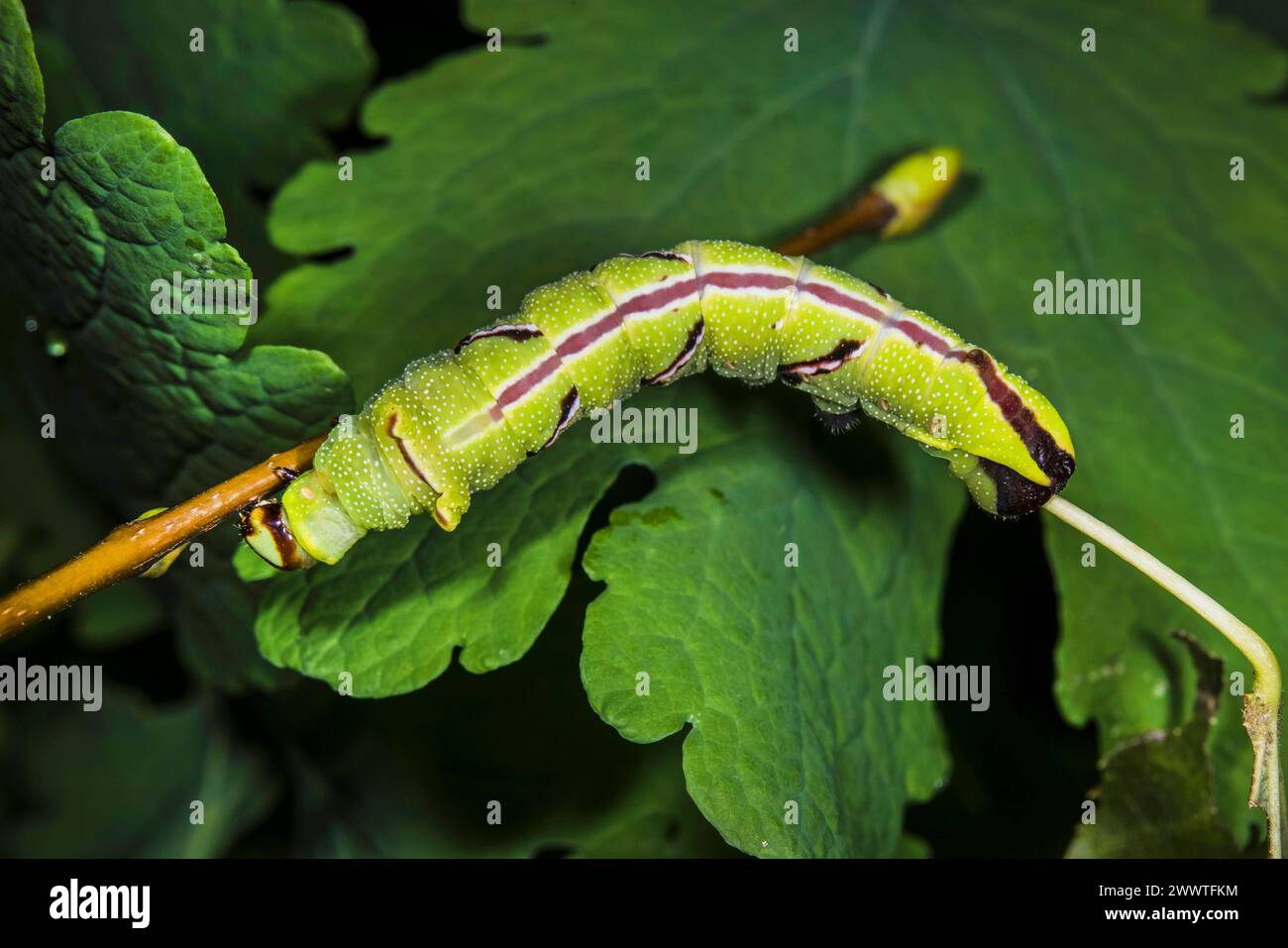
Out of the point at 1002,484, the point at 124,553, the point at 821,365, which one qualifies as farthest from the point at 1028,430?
the point at 124,553

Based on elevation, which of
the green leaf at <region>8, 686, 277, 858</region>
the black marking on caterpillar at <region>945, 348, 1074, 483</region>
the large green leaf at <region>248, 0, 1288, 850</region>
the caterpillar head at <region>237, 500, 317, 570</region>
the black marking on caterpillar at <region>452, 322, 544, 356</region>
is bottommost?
the green leaf at <region>8, 686, 277, 858</region>

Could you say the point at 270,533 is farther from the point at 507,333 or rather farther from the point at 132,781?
the point at 132,781

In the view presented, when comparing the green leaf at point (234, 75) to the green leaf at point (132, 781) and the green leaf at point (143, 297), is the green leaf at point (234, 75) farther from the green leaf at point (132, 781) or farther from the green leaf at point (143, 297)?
the green leaf at point (132, 781)

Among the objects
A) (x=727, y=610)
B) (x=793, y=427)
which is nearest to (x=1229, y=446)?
(x=793, y=427)

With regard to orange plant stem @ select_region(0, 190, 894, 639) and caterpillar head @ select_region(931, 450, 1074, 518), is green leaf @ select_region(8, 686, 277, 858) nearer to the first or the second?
orange plant stem @ select_region(0, 190, 894, 639)

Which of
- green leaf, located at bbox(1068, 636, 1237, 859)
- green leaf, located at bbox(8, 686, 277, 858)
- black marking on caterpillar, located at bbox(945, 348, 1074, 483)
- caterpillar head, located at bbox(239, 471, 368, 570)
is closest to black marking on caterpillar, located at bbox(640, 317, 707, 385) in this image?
black marking on caterpillar, located at bbox(945, 348, 1074, 483)
